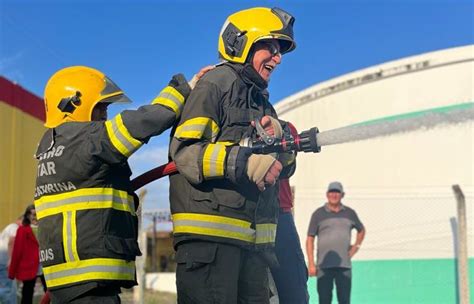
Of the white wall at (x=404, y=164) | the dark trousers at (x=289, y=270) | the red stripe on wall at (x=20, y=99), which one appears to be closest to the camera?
the dark trousers at (x=289, y=270)

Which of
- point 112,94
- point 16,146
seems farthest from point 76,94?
point 16,146

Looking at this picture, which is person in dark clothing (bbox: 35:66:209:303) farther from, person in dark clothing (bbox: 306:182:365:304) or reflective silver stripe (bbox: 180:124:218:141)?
person in dark clothing (bbox: 306:182:365:304)

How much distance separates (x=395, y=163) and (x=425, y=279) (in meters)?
2.50

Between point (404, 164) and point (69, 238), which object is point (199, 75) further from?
point (404, 164)

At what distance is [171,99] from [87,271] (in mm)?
901

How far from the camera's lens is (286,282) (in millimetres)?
3670

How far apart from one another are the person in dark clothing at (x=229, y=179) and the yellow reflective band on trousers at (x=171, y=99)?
0.17 ft

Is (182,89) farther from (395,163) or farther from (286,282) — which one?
(395,163)

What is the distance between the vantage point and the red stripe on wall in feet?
41.7

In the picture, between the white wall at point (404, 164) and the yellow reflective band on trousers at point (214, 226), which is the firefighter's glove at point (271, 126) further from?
the white wall at point (404, 164)

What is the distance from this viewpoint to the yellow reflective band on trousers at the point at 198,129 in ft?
9.04

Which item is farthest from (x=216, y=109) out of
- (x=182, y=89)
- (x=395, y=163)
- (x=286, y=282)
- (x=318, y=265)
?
(x=395, y=163)

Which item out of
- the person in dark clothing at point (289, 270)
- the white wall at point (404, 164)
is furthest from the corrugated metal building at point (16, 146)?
the person in dark clothing at point (289, 270)

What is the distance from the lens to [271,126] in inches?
116
